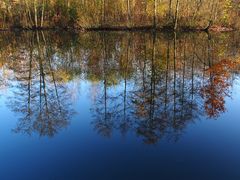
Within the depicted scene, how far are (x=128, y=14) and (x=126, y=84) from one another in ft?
95.2

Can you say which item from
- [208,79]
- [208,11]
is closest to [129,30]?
[208,11]

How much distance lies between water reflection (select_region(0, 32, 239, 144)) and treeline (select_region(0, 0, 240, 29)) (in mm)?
14327

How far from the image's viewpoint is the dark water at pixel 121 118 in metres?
9.12

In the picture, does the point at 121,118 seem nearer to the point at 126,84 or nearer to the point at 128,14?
the point at 126,84

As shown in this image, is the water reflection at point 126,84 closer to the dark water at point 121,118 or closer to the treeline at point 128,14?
the dark water at point 121,118

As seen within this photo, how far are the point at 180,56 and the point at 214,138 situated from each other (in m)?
14.2

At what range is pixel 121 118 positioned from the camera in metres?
12.9

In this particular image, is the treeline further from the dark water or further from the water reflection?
the dark water

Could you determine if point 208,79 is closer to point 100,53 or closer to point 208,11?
point 100,53

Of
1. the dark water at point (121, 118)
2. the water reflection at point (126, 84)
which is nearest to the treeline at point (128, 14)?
the water reflection at point (126, 84)

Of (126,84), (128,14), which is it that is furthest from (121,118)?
(128,14)

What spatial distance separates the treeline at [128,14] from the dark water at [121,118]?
66.7 ft

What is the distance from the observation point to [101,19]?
46219mm

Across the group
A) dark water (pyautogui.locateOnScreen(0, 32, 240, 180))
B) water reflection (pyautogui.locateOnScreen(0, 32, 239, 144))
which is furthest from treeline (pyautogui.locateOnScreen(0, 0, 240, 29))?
dark water (pyautogui.locateOnScreen(0, 32, 240, 180))
